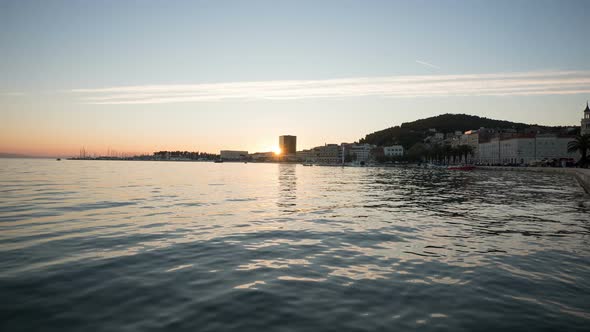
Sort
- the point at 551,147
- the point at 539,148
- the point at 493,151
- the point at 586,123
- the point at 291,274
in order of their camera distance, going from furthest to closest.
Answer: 1. the point at 493,151
2. the point at 539,148
3. the point at 551,147
4. the point at 586,123
5. the point at 291,274

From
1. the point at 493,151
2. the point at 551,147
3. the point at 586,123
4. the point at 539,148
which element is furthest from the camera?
the point at 493,151

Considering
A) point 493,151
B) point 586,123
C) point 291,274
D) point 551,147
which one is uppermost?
point 586,123

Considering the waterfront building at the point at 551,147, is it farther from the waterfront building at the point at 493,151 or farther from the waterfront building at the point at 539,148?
the waterfront building at the point at 493,151

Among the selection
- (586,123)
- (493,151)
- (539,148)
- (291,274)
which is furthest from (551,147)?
(291,274)

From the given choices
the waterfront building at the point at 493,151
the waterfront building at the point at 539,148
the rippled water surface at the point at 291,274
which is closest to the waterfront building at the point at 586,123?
the waterfront building at the point at 539,148

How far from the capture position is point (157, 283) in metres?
8.91

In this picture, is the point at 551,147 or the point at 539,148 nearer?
the point at 551,147

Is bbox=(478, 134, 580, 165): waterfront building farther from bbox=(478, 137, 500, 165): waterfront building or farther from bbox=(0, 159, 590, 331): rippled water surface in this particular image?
bbox=(0, 159, 590, 331): rippled water surface

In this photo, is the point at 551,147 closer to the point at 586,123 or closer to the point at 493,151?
the point at 493,151

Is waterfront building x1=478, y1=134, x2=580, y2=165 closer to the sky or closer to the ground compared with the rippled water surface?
closer to the sky

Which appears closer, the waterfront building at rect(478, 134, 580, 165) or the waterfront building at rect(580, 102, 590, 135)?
the waterfront building at rect(580, 102, 590, 135)

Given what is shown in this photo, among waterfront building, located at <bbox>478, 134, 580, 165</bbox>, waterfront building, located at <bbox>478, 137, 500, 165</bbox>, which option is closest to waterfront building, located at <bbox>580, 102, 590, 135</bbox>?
waterfront building, located at <bbox>478, 134, 580, 165</bbox>

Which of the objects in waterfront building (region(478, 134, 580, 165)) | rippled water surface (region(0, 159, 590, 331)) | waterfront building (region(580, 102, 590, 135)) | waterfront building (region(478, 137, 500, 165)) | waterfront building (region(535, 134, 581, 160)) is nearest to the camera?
rippled water surface (region(0, 159, 590, 331))

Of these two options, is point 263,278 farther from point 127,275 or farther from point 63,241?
point 63,241
